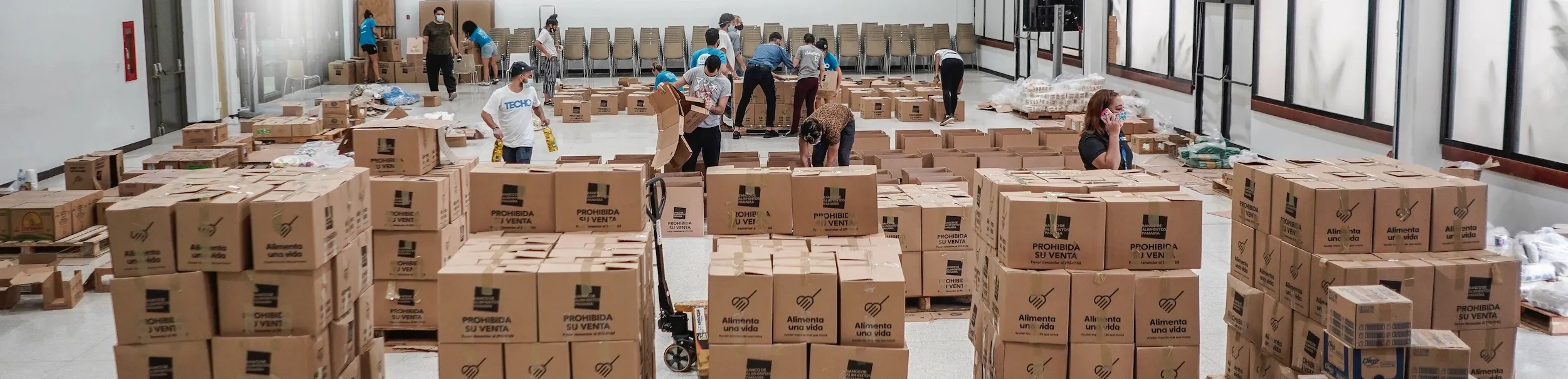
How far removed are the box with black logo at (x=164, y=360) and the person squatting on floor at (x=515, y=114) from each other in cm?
408

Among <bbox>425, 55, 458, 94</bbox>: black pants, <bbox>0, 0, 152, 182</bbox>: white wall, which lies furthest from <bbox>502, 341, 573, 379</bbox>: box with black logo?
<bbox>425, 55, 458, 94</bbox>: black pants

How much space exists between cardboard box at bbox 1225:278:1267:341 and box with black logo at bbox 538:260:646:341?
2.25 m

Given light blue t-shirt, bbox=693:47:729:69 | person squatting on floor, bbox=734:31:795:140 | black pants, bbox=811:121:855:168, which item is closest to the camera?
black pants, bbox=811:121:855:168

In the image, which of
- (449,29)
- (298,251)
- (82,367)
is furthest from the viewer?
(449,29)

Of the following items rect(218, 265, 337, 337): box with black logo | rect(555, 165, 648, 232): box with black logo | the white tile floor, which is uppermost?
rect(555, 165, 648, 232): box with black logo

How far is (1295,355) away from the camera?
13.8 ft

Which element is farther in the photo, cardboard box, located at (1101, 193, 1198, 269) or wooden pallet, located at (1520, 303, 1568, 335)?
wooden pallet, located at (1520, 303, 1568, 335)

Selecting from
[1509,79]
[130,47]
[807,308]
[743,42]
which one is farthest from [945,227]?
[743,42]

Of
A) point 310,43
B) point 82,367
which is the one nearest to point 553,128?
point 310,43

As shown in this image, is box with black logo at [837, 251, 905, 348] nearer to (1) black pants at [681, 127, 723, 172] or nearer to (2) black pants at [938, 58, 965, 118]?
(1) black pants at [681, 127, 723, 172]

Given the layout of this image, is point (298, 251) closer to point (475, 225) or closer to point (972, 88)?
point (475, 225)

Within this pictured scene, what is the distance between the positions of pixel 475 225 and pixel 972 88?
15670mm

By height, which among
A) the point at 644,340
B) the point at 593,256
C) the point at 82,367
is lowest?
the point at 82,367

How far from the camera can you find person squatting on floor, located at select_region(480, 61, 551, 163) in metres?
7.95
